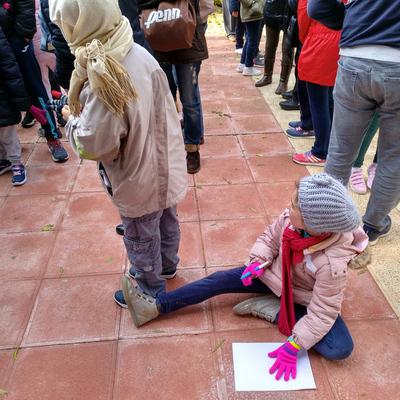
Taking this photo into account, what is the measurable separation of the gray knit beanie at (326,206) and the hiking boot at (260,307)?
0.66m

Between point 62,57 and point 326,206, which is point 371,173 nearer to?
point 326,206

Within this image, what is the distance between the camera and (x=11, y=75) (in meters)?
3.10

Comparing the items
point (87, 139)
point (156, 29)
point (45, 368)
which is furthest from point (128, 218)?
point (156, 29)

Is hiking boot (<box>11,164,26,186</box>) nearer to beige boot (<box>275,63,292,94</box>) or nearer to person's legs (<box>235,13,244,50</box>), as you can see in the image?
beige boot (<box>275,63,292,94</box>)

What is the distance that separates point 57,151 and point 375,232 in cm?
302

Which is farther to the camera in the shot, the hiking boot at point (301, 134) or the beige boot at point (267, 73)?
the beige boot at point (267, 73)

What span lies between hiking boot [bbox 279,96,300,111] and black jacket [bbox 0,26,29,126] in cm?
301

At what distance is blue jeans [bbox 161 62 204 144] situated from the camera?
3.15 m

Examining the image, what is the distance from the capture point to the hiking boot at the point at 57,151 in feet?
12.3

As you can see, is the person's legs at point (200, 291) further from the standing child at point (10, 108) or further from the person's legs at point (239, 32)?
the person's legs at point (239, 32)

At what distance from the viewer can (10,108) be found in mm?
3215

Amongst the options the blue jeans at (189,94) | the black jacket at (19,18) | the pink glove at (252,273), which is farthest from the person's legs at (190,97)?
the pink glove at (252,273)

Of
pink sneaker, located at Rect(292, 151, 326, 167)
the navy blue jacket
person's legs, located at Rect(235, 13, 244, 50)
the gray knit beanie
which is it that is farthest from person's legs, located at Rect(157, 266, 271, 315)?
person's legs, located at Rect(235, 13, 244, 50)

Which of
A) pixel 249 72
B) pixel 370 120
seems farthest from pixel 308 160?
pixel 249 72
